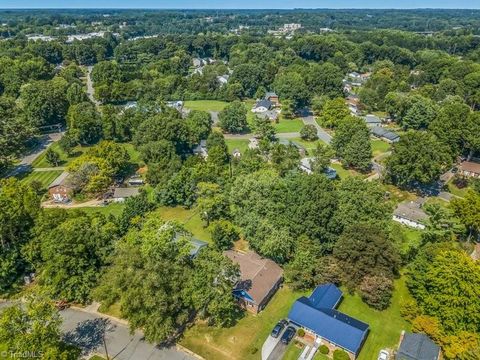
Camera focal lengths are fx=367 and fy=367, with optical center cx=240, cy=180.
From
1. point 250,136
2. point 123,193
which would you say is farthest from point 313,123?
point 123,193

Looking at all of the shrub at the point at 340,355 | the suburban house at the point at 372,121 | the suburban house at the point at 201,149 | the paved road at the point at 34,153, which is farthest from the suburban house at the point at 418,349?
the paved road at the point at 34,153

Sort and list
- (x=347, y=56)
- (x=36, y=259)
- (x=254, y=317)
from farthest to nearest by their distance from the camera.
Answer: (x=347, y=56)
(x=36, y=259)
(x=254, y=317)

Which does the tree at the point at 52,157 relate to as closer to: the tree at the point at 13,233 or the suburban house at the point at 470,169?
the tree at the point at 13,233

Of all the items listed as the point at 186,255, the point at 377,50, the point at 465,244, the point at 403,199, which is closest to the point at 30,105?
the point at 186,255

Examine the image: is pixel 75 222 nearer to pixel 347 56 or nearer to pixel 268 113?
pixel 268 113

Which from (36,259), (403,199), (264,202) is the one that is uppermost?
(264,202)

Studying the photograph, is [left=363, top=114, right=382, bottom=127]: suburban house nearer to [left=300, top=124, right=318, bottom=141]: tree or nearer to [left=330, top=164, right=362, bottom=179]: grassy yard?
[left=300, top=124, right=318, bottom=141]: tree
